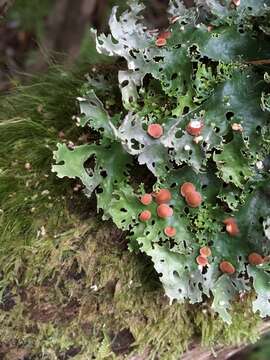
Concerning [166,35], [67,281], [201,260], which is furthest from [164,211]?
[166,35]

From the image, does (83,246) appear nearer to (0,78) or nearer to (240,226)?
(240,226)

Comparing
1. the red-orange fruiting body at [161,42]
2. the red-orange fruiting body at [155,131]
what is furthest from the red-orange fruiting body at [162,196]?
the red-orange fruiting body at [161,42]

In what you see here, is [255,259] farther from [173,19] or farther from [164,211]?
[173,19]

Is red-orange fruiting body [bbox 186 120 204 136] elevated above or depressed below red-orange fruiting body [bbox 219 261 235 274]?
above

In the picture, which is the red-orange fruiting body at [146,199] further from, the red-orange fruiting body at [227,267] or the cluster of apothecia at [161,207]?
the red-orange fruiting body at [227,267]

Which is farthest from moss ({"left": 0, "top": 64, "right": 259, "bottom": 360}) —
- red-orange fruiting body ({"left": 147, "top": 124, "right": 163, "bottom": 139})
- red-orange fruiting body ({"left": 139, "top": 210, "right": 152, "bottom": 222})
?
red-orange fruiting body ({"left": 147, "top": 124, "right": 163, "bottom": 139})

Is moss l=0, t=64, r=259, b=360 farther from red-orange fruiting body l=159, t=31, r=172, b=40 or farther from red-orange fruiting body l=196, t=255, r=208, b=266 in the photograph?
red-orange fruiting body l=159, t=31, r=172, b=40
